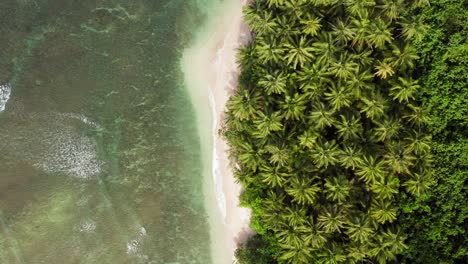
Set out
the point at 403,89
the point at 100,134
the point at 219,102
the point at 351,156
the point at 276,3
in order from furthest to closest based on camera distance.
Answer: the point at 100,134 → the point at 219,102 → the point at 276,3 → the point at 403,89 → the point at 351,156

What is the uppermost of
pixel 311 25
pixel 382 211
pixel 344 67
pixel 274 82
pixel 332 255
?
pixel 311 25

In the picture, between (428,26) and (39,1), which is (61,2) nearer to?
(39,1)

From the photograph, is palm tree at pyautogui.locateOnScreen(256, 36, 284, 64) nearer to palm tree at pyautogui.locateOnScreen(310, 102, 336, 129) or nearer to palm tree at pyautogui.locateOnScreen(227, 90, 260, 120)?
palm tree at pyautogui.locateOnScreen(227, 90, 260, 120)

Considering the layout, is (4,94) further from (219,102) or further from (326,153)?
(326,153)

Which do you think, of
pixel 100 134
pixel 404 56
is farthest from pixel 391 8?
pixel 100 134

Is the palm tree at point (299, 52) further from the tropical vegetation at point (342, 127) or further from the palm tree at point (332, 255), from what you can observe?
the palm tree at point (332, 255)
